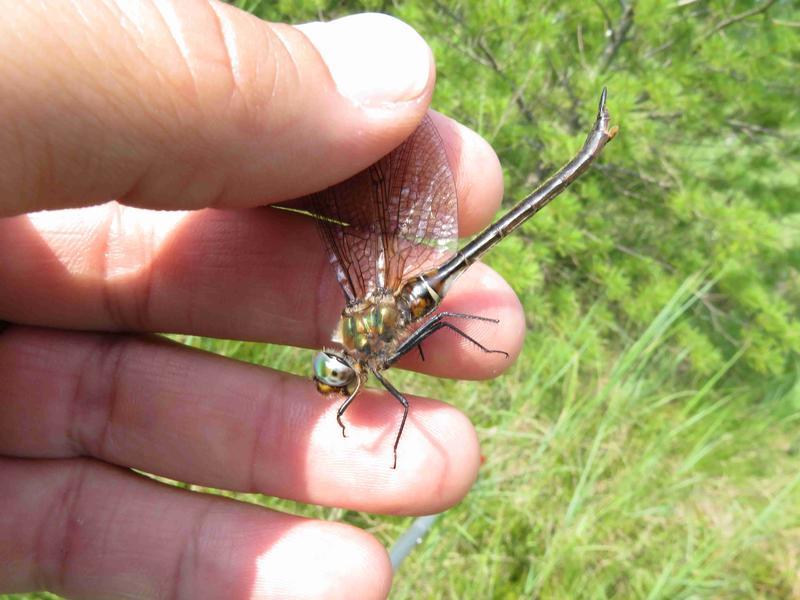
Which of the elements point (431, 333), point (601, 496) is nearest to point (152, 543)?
point (431, 333)

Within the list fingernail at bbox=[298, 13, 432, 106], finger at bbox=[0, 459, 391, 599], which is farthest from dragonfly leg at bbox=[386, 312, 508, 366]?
fingernail at bbox=[298, 13, 432, 106]

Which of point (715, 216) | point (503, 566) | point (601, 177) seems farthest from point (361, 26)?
point (601, 177)

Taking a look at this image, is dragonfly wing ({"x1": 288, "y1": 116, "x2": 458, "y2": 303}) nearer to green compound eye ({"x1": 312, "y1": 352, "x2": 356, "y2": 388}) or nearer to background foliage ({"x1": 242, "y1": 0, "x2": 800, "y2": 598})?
green compound eye ({"x1": 312, "y1": 352, "x2": 356, "y2": 388})

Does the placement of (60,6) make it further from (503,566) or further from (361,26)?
(503,566)

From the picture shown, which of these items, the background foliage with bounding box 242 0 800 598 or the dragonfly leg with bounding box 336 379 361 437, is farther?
the background foliage with bounding box 242 0 800 598

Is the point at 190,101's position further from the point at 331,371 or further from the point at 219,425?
the point at 219,425
